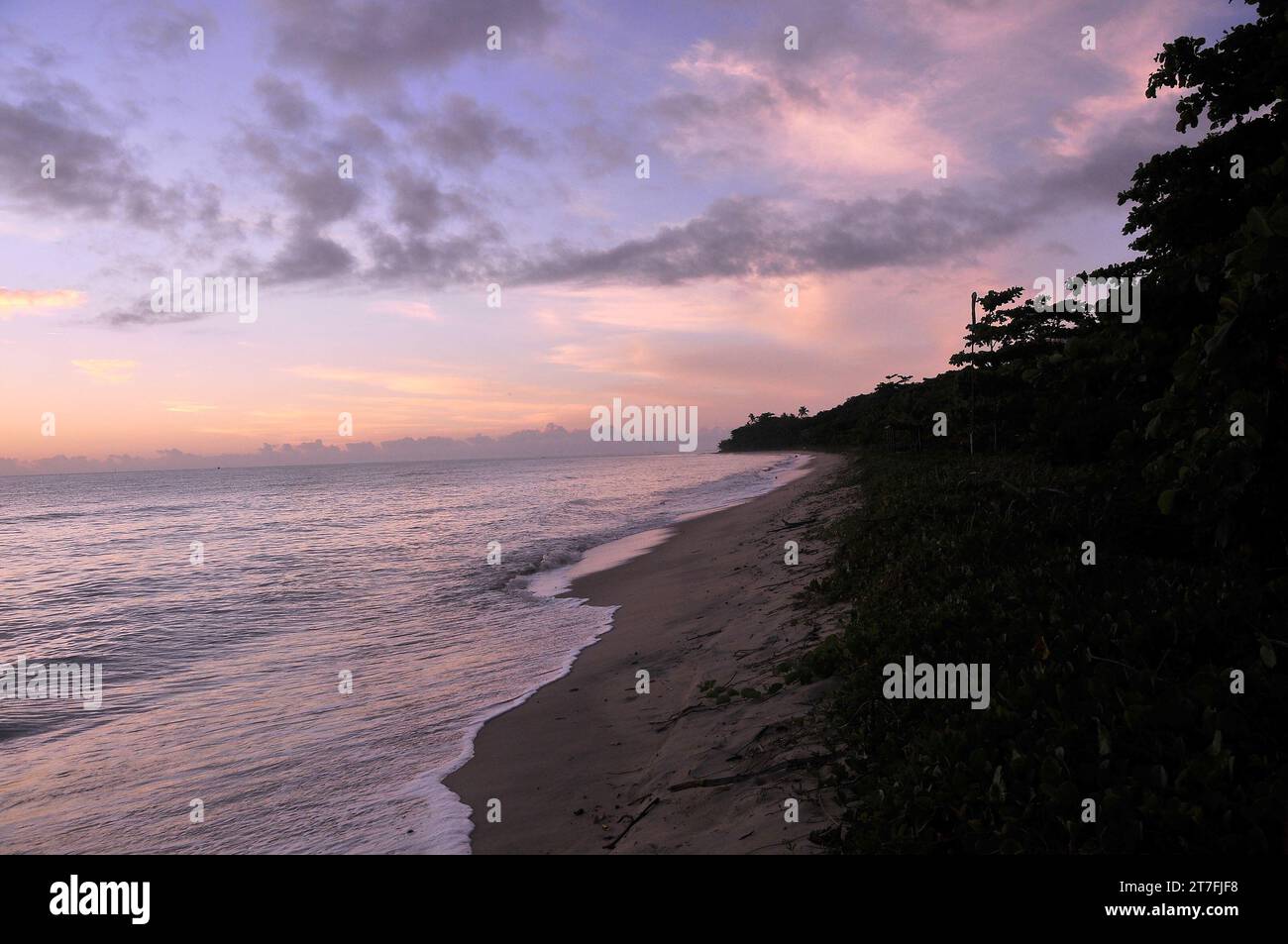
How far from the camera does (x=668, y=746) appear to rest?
705cm

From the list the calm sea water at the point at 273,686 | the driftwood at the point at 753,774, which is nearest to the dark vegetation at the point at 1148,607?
the driftwood at the point at 753,774

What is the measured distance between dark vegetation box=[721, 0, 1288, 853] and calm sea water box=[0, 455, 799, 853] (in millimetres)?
4208

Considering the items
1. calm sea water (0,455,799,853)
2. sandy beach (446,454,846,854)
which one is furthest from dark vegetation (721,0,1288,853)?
calm sea water (0,455,799,853)

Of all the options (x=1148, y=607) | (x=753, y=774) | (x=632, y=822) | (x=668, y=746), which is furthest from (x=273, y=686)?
(x=1148, y=607)

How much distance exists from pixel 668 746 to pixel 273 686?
8.26 m

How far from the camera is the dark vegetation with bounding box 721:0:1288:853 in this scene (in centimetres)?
387

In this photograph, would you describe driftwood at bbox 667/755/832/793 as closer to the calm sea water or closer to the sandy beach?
the sandy beach

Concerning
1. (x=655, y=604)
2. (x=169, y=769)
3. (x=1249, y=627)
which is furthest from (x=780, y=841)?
(x=655, y=604)

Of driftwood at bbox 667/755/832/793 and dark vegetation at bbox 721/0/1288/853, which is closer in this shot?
dark vegetation at bbox 721/0/1288/853

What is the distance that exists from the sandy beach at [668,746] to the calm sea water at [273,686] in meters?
0.58
